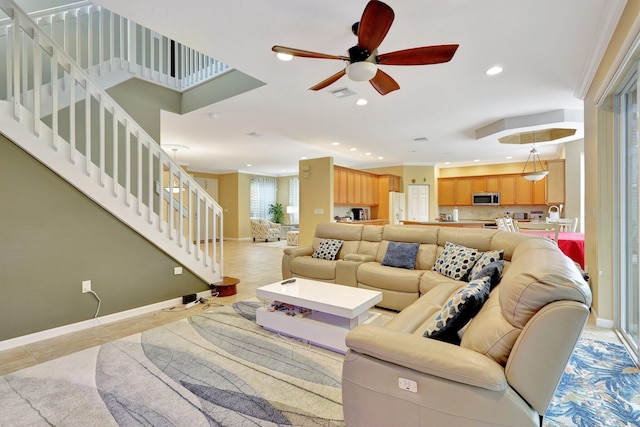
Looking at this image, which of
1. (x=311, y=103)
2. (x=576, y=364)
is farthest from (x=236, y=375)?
(x=311, y=103)

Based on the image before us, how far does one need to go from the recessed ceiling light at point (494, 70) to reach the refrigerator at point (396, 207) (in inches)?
215

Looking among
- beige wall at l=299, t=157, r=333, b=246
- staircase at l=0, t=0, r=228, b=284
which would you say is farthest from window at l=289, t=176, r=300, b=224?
staircase at l=0, t=0, r=228, b=284

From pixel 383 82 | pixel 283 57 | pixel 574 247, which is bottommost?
pixel 574 247

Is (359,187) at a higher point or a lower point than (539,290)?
higher

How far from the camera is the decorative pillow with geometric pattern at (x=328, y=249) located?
4328mm

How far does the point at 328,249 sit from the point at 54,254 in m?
3.12

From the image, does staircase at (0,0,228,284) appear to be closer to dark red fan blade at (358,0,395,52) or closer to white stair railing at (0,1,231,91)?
white stair railing at (0,1,231,91)

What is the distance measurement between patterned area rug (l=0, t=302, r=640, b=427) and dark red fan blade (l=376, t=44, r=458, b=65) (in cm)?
243

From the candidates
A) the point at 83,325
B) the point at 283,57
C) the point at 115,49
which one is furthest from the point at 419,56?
the point at 115,49

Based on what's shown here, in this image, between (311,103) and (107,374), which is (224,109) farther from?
(107,374)

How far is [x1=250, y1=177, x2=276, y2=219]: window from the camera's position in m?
11.7

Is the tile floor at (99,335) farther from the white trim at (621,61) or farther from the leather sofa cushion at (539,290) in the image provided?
the leather sofa cushion at (539,290)

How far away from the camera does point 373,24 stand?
1.93 meters

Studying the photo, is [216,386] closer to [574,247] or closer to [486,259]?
[486,259]
